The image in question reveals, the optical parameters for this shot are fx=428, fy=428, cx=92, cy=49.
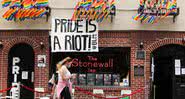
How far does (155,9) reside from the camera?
1499cm

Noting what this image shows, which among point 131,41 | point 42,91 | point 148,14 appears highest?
point 148,14

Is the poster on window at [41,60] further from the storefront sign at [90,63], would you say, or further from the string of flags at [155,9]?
the string of flags at [155,9]

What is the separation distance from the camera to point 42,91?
15.2m

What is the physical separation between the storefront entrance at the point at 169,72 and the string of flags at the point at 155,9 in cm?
121

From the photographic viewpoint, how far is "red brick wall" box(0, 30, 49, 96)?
601 inches

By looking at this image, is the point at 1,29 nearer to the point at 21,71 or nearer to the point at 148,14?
the point at 21,71

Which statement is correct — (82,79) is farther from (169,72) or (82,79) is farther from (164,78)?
(169,72)

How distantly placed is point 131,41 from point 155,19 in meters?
1.15

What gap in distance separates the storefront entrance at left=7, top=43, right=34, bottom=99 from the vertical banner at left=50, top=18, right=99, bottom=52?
46.9 inches

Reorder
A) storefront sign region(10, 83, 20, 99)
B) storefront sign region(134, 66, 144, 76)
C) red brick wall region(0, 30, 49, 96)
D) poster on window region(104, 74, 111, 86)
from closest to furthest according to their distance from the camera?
storefront sign region(10, 83, 20, 99) < storefront sign region(134, 66, 144, 76) < red brick wall region(0, 30, 49, 96) < poster on window region(104, 74, 111, 86)

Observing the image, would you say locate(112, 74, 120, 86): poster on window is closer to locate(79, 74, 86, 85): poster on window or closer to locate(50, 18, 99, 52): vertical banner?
locate(79, 74, 86, 85): poster on window

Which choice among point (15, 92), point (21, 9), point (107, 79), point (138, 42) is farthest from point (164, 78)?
point (21, 9)

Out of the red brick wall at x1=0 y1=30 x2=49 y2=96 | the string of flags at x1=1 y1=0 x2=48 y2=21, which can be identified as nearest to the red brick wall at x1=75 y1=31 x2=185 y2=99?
the red brick wall at x1=0 y1=30 x2=49 y2=96

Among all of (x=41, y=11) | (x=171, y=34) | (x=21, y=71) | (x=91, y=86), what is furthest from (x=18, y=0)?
(x=171, y=34)
